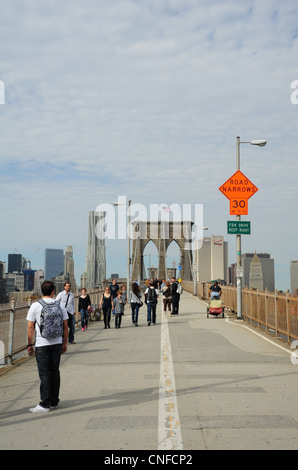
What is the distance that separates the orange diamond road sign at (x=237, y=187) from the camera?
20422 millimetres

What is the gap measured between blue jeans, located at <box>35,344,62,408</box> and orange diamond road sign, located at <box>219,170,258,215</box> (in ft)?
48.3

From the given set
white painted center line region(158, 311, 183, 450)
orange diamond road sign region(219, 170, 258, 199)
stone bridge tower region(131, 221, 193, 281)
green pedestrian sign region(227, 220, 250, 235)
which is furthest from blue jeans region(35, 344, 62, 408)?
stone bridge tower region(131, 221, 193, 281)

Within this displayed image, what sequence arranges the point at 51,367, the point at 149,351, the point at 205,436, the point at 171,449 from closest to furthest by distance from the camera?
the point at 171,449 → the point at 205,436 → the point at 51,367 → the point at 149,351

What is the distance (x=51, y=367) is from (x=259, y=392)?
10.3ft

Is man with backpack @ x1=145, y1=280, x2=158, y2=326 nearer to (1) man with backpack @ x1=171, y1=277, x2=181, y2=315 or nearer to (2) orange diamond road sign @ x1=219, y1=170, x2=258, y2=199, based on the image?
(1) man with backpack @ x1=171, y1=277, x2=181, y2=315

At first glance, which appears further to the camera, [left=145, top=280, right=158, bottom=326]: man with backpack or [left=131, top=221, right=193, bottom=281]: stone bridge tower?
[left=131, top=221, right=193, bottom=281]: stone bridge tower

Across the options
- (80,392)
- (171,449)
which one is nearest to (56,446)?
(171,449)

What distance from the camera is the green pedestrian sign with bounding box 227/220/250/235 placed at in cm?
1986

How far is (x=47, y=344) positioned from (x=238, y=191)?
15.2 metres

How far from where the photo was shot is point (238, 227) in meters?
20.0

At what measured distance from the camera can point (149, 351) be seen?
38.7 feet

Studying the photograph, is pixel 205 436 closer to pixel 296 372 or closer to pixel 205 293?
pixel 296 372

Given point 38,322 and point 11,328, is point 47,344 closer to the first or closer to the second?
point 38,322

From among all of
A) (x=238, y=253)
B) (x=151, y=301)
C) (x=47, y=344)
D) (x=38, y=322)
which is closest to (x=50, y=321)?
(x=38, y=322)
